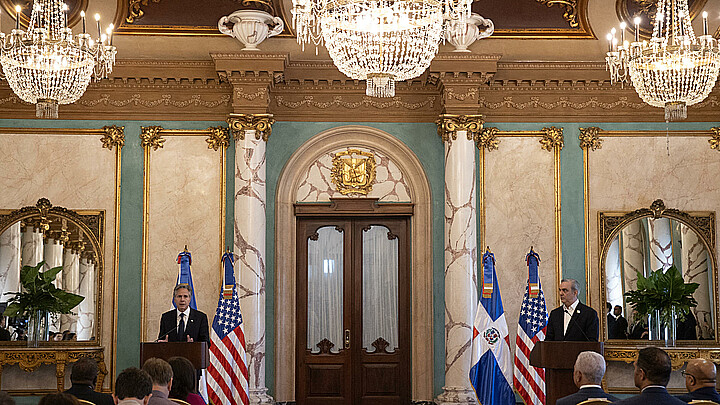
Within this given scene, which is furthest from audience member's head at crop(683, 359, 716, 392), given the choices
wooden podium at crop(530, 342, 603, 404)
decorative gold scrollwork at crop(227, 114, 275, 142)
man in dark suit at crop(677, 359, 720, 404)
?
decorative gold scrollwork at crop(227, 114, 275, 142)

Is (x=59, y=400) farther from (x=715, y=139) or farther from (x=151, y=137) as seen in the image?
(x=715, y=139)

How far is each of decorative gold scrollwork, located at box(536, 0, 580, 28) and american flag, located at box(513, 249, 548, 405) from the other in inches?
128

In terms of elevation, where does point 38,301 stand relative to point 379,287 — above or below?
below

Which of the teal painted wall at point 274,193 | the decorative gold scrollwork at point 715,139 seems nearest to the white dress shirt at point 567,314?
the teal painted wall at point 274,193

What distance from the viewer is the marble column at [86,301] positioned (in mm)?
10539

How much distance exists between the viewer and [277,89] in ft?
35.8

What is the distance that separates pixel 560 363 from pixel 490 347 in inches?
91.8

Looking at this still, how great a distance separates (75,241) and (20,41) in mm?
3510

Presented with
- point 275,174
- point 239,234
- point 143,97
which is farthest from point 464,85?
point 143,97

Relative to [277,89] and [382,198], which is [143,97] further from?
[382,198]

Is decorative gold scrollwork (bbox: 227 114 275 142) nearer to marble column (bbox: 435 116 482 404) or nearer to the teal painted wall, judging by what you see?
the teal painted wall

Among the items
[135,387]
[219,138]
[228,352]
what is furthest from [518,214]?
[135,387]

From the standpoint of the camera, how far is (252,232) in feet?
33.7

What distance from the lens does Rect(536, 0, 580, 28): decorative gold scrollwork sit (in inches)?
421
